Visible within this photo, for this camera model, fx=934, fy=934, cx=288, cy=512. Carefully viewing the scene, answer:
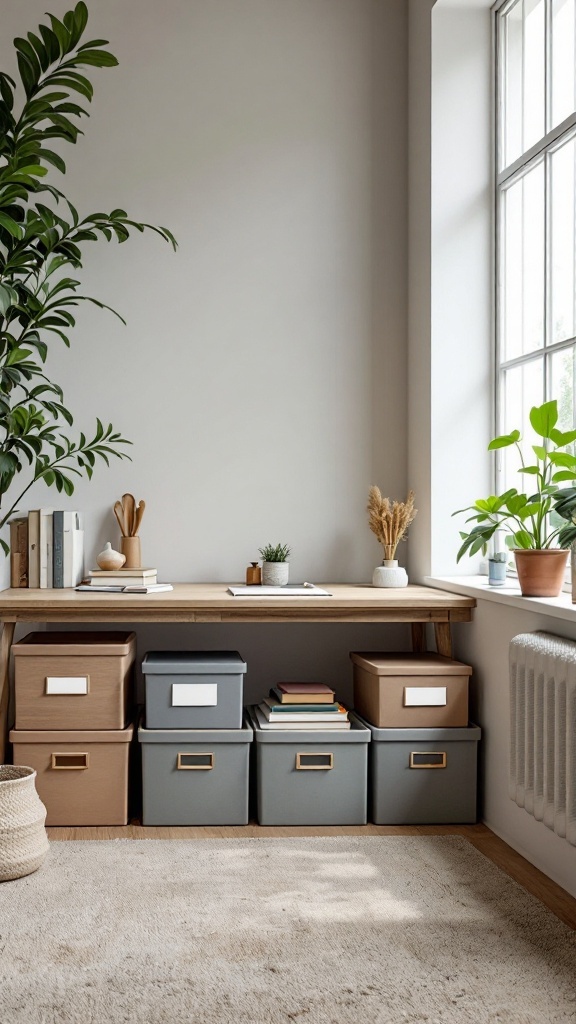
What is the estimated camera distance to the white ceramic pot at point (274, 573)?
132 inches

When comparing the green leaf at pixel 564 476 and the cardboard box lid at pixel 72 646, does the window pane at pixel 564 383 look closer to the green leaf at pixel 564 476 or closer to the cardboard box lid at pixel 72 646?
the green leaf at pixel 564 476

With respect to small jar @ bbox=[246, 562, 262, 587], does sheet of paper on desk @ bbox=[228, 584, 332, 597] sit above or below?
below

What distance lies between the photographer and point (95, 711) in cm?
292

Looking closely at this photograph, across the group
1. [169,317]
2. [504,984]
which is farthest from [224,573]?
[504,984]

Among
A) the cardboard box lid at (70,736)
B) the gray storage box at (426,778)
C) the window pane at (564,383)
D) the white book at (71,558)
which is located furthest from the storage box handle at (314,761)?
the window pane at (564,383)

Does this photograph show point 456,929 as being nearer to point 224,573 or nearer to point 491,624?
point 491,624

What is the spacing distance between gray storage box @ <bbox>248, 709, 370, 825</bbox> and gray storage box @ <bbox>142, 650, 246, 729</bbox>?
13 centimetres

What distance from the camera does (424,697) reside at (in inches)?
117

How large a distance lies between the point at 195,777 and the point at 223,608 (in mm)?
539

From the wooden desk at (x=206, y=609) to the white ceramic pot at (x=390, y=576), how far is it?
1.08 feet

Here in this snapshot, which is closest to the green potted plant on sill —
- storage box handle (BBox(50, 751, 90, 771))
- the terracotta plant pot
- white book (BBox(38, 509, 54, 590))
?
the terracotta plant pot

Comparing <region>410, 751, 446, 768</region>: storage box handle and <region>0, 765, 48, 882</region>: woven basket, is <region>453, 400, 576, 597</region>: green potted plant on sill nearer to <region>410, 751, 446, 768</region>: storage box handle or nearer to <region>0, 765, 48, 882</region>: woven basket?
<region>410, 751, 446, 768</region>: storage box handle

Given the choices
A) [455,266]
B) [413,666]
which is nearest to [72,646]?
[413,666]

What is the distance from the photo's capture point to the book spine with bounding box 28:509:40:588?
3266 millimetres
